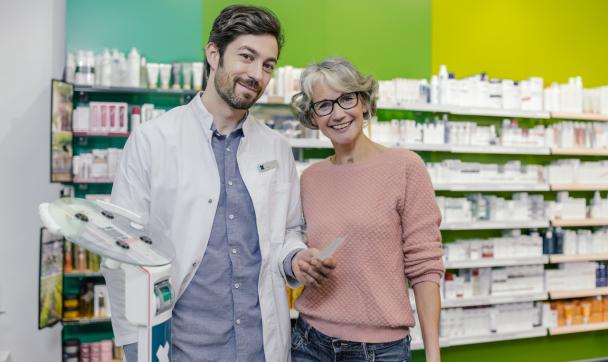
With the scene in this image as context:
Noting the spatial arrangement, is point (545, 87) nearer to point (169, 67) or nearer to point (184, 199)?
point (169, 67)

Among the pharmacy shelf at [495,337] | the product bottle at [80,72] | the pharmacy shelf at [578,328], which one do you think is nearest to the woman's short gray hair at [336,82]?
the product bottle at [80,72]

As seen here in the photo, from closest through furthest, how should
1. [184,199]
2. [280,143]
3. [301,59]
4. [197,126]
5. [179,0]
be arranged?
[184,199] < [197,126] < [280,143] < [179,0] < [301,59]

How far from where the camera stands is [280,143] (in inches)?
82.6

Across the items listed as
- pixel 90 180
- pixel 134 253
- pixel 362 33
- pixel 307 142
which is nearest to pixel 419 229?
pixel 134 253

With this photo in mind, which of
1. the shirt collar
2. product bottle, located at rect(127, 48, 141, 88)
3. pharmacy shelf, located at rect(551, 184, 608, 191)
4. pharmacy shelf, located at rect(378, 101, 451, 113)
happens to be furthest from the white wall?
pharmacy shelf, located at rect(551, 184, 608, 191)

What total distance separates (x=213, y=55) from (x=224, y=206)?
0.53 meters

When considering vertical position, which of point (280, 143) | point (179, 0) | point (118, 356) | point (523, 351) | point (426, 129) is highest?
point (179, 0)

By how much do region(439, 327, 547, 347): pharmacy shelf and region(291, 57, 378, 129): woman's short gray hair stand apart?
3.44 m

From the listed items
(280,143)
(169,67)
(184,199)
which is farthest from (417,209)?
(169,67)

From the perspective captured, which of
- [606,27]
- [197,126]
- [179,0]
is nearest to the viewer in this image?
[197,126]

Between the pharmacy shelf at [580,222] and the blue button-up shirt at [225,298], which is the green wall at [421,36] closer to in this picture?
the pharmacy shelf at [580,222]

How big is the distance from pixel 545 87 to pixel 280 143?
4.78m

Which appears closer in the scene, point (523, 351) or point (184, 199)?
point (184, 199)

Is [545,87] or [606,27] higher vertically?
[606,27]
